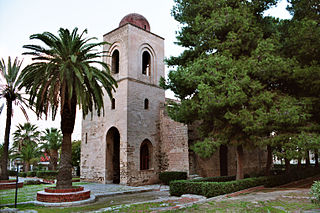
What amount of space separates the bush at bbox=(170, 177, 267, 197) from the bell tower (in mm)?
6852

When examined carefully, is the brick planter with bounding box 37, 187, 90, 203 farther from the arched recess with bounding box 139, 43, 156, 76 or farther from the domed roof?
the domed roof

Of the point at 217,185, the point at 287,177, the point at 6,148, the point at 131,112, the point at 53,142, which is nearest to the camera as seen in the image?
the point at 217,185

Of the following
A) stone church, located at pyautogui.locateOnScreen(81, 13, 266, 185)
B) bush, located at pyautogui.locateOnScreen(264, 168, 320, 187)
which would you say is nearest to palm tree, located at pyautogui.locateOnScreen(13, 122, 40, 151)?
stone church, located at pyautogui.locateOnScreen(81, 13, 266, 185)

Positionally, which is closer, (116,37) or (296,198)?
(296,198)

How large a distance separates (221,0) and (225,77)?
4351mm

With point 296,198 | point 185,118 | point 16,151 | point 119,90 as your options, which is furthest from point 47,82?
point 16,151

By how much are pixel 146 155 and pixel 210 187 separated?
35.9 ft

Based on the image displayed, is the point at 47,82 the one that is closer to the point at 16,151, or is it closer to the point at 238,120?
the point at 238,120

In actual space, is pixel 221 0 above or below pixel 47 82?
above

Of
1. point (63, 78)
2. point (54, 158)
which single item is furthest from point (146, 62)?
point (54, 158)

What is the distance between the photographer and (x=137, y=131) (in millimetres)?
19438

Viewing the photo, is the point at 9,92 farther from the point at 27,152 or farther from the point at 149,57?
the point at 27,152

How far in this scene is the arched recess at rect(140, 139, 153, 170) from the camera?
20.4m

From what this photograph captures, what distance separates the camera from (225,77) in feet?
38.3
